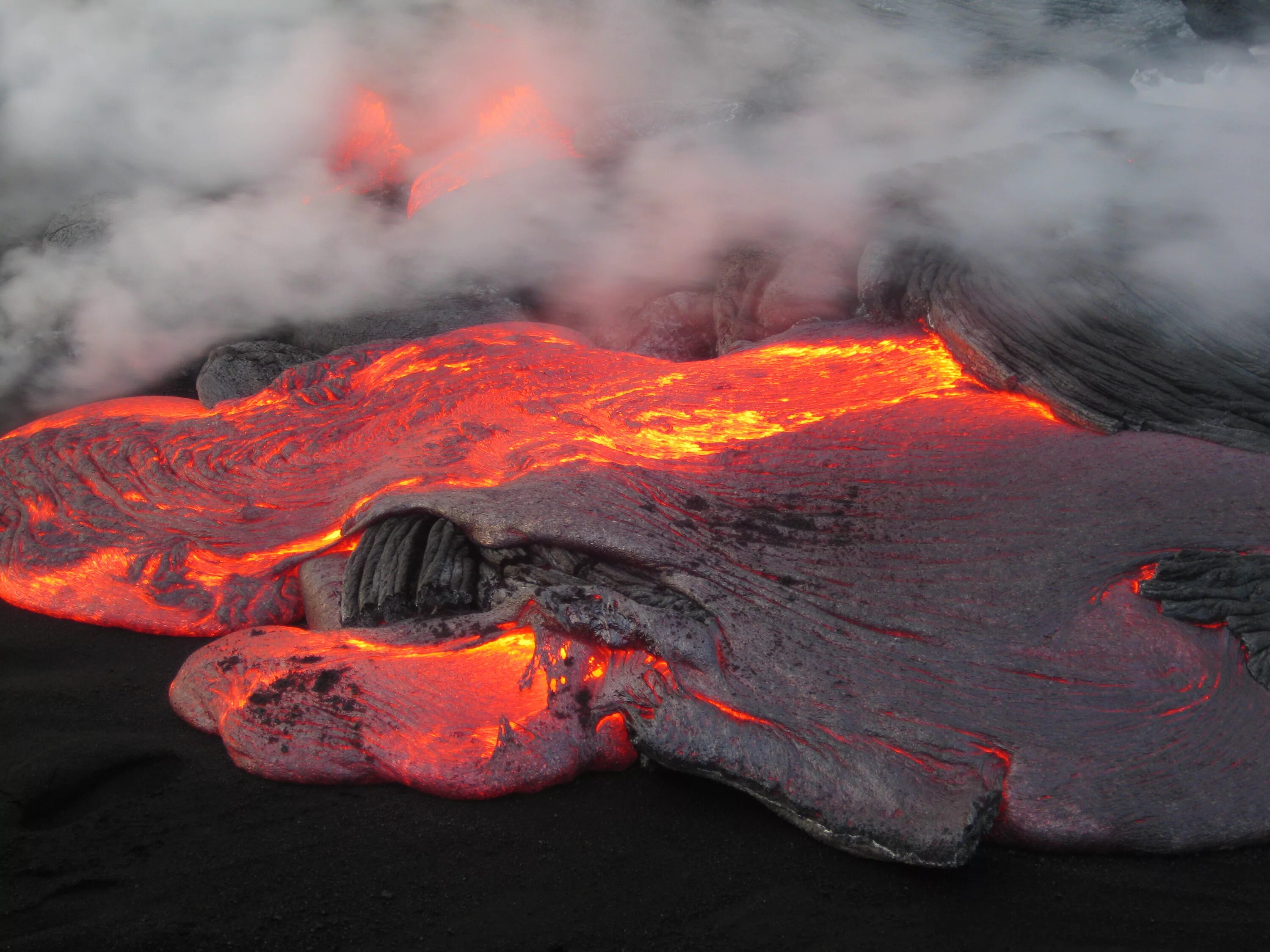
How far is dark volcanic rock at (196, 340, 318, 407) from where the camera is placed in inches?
181

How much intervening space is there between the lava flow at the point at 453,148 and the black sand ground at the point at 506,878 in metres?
4.48

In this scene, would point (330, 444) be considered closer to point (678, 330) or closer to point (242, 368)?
point (242, 368)

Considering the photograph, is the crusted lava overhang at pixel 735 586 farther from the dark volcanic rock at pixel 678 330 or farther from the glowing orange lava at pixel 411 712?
the dark volcanic rock at pixel 678 330

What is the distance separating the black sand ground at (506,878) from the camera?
84.5 inches

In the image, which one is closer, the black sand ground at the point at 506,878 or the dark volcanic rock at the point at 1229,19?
the black sand ground at the point at 506,878

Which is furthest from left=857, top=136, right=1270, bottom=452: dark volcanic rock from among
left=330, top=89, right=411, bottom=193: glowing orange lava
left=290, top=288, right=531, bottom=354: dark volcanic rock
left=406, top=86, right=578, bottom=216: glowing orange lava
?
left=330, top=89, right=411, bottom=193: glowing orange lava

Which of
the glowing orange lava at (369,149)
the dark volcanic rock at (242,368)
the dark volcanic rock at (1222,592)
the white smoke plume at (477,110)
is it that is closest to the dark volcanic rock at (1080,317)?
the white smoke plume at (477,110)

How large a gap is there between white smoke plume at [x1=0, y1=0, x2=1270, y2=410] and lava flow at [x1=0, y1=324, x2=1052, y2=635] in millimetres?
1090

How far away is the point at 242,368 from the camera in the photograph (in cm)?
469

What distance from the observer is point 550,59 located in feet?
20.4

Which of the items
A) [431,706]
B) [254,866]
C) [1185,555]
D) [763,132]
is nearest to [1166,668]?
[1185,555]

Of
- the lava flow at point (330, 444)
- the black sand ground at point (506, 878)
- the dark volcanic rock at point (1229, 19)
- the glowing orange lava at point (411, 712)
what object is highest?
the dark volcanic rock at point (1229, 19)

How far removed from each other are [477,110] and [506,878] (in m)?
5.51

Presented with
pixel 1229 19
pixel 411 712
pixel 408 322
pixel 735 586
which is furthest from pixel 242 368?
pixel 1229 19
